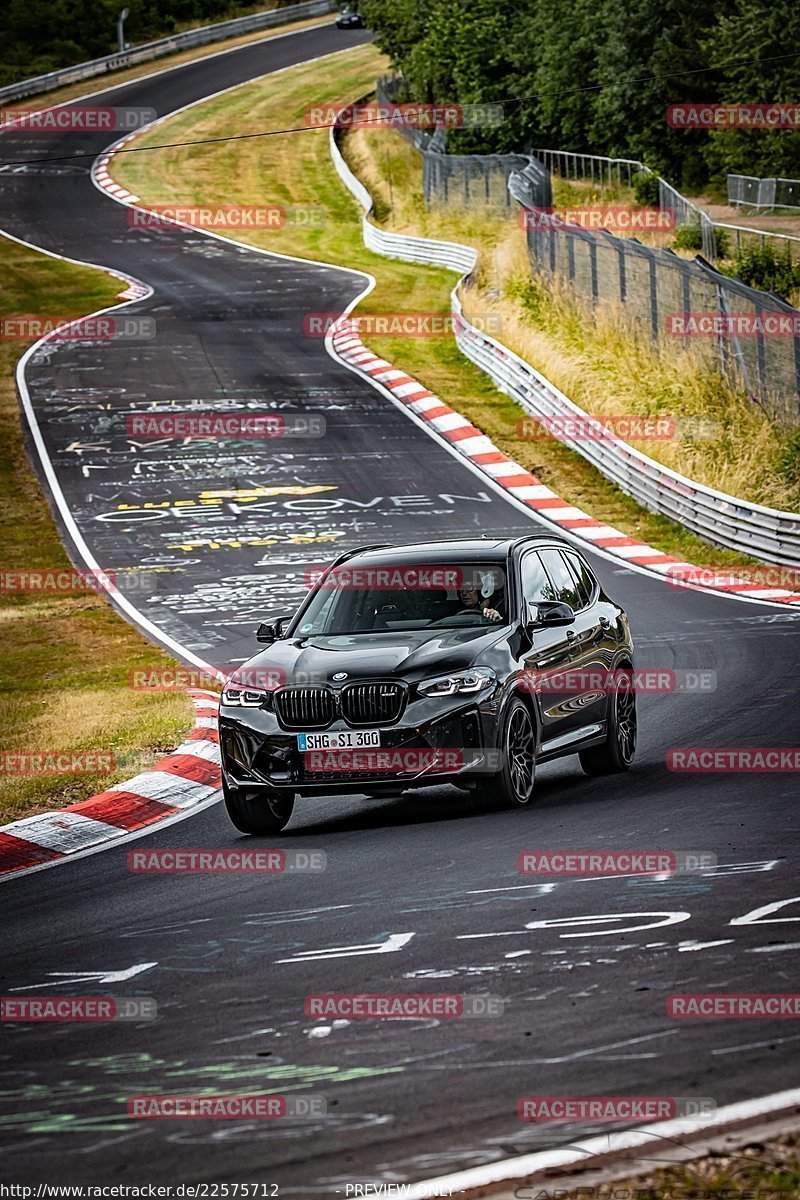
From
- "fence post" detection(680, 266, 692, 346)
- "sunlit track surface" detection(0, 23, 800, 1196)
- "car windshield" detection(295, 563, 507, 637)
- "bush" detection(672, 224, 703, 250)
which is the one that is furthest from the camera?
"bush" detection(672, 224, 703, 250)

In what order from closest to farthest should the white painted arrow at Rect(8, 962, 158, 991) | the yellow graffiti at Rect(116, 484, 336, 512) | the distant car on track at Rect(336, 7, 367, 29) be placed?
the white painted arrow at Rect(8, 962, 158, 991) < the yellow graffiti at Rect(116, 484, 336, 512) < the distant car on track at Rect(336, 7, 367, 29)

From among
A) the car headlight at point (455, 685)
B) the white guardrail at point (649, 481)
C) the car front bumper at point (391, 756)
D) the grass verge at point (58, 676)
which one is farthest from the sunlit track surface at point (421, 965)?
the white guardrail at point (649, 481)

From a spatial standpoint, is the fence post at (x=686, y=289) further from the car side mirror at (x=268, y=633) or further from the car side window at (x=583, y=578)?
the car side mirror at (x=268, y=633)

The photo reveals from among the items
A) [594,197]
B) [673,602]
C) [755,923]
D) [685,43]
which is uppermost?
[685,43]

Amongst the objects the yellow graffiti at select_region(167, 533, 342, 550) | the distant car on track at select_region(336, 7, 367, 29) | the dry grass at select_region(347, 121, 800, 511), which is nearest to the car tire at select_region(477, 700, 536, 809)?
the dry grass at select_region(347, 121, 800, 511)

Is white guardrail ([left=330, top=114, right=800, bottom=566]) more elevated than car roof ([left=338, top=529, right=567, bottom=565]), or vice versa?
car roof ([left=338, top=529, right=567, bottom=565])

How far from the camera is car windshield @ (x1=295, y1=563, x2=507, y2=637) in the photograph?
11820mm

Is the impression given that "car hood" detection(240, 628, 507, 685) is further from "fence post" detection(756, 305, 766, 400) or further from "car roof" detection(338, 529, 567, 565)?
"fence post" detection(756, 305, 766, 400)

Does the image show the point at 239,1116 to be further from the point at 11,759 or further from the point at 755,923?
the point at 11,759

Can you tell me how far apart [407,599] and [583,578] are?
1911 mm

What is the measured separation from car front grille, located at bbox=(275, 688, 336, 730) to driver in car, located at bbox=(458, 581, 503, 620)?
4.59ft

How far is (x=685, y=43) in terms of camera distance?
52.8 metres

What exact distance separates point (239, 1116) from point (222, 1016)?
3.94 feet

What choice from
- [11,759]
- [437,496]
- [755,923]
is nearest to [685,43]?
[437,496]
